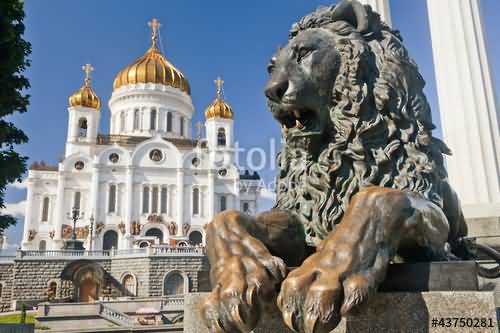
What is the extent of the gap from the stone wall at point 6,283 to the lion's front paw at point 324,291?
31407 mm

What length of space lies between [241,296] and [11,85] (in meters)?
10.5

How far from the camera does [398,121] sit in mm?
2082

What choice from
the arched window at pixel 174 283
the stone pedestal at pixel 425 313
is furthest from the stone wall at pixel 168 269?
the stone pedestal at pixel 425 313

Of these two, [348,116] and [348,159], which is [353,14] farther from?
[348,159]

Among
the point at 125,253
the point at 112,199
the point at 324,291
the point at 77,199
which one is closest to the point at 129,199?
the point at 112,199

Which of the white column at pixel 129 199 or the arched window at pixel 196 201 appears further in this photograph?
the arched window at pixel 196 201

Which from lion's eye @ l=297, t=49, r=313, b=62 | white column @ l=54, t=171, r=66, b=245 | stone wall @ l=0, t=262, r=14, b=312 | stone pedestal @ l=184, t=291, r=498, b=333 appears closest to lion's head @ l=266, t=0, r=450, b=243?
lion's eye @ l=297, t=49, r=313, b=62

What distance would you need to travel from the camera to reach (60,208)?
38.6 m

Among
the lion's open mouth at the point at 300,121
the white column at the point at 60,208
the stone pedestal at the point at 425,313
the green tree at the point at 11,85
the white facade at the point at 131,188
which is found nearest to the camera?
the stone pedestal at the point at 425,313

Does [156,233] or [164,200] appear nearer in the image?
[156,233]

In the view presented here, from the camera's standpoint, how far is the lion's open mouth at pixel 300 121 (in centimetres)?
214

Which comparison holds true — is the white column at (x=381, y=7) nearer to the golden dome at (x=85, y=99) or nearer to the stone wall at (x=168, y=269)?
the stone wall at (x=168, y=269)

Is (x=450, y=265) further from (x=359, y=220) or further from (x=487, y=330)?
(x=359, y=220)

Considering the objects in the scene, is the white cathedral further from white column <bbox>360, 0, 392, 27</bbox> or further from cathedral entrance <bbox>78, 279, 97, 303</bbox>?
white column <bbox>360, 0, 392, 27</bbox>
